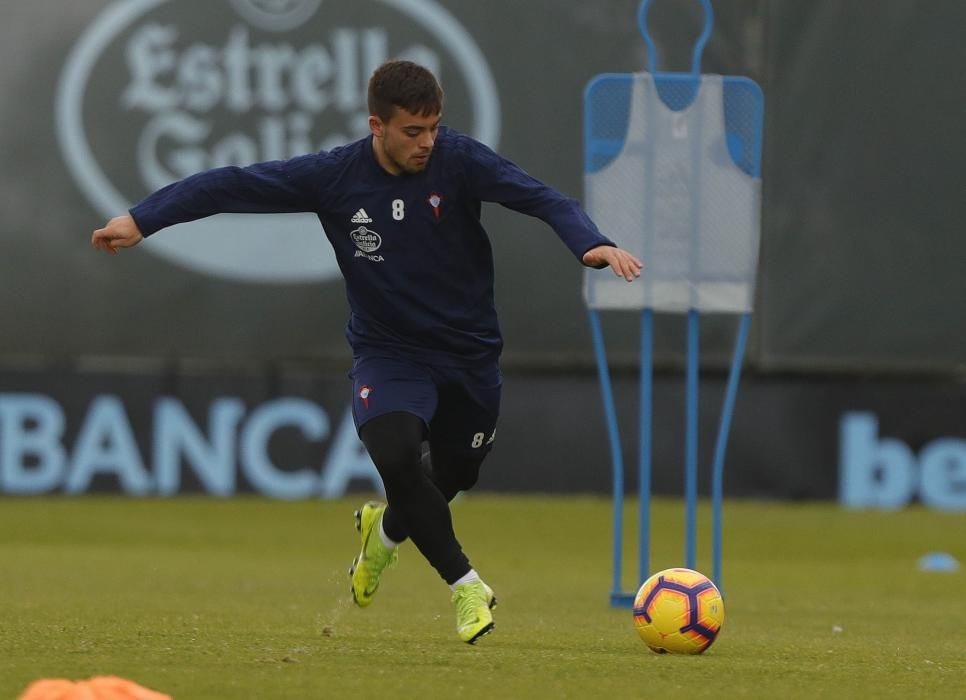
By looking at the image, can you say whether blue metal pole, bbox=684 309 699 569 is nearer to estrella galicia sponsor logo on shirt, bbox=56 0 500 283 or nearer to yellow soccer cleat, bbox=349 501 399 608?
yellow soccer cleat, bbox=349 501 399 608

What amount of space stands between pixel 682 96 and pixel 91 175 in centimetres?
527

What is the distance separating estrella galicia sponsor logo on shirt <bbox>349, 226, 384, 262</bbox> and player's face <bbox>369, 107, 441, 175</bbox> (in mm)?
230

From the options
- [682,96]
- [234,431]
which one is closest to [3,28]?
[234,431]

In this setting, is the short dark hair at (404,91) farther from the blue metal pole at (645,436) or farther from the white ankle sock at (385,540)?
the blue metal pole at (645,436)

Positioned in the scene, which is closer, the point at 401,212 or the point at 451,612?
the point at 401,212

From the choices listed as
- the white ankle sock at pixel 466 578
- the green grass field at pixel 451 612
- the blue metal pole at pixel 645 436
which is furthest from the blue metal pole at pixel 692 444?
the white ankle sock at pixel 466 578

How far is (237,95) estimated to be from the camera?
474 inches

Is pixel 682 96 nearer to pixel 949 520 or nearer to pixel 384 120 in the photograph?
pixel 384 120

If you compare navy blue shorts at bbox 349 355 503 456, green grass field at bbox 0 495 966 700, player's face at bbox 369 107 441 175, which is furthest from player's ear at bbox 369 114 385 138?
green grass field at bbox 0 495 966 700

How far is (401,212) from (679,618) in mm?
A: 1603

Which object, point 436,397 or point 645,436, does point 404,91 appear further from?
point 645,436

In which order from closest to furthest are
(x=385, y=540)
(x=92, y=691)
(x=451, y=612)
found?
(x=92, y=691), (x=385, y=540), (x=451, y=612)

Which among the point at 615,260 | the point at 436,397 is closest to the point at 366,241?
the point at 436,397

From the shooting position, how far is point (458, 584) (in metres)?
5.91
